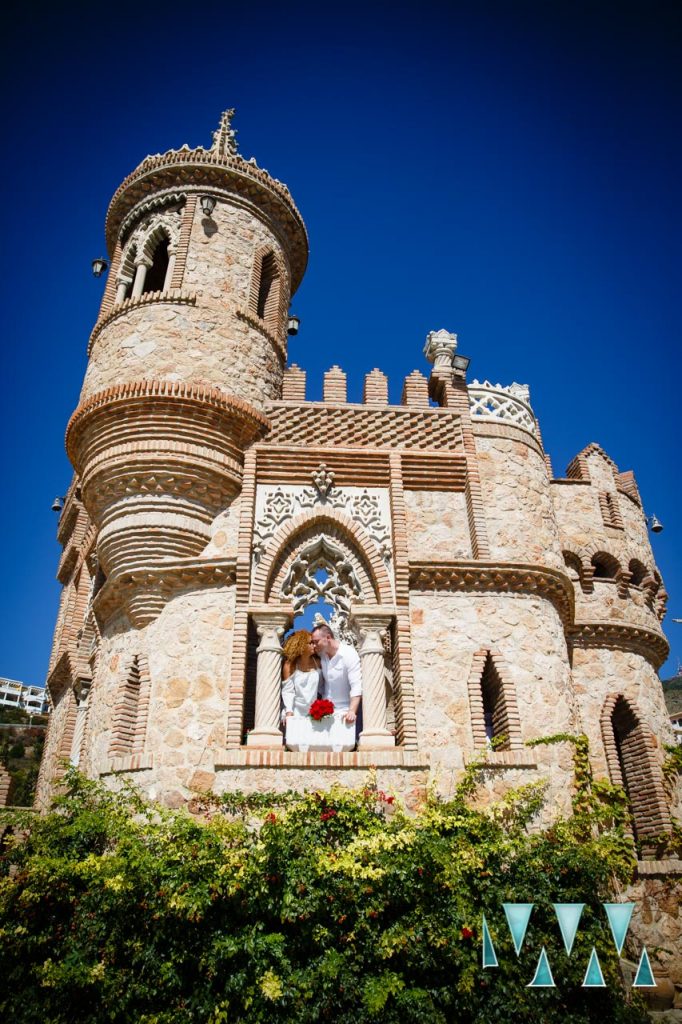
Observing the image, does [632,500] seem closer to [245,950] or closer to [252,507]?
[252,507]

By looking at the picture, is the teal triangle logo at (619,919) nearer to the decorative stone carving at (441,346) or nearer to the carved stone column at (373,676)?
the carved stone column at (373,676)

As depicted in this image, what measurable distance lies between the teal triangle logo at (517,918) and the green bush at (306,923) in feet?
2.36

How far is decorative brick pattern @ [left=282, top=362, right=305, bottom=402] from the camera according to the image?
11.4 m

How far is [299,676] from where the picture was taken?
30.5 ft

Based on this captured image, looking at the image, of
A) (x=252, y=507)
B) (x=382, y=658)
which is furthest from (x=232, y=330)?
(x=382, y=658)

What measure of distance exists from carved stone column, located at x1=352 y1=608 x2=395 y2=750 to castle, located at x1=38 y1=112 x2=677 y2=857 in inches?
1.1

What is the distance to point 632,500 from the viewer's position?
14164mm

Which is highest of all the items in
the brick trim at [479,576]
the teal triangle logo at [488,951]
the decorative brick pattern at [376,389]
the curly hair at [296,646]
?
the decorative brick pattern at [376,389]

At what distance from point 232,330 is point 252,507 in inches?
118

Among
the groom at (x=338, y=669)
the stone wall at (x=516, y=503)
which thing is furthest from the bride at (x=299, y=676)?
the stone wall at (x=516, y=503)

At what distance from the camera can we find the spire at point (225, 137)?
1348 cm

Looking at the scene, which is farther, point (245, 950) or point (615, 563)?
point (615, 563)

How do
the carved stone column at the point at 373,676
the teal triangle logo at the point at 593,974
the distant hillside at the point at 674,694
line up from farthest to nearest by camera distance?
the distant hillside at the point at 674,694, the carved stone column at the point at 373,676, the teal triangle logo at the point at 593,974

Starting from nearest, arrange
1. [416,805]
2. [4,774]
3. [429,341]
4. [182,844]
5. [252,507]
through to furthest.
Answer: [182,844]
[416,805]
[252,507]
[429,341]
[4,774]
